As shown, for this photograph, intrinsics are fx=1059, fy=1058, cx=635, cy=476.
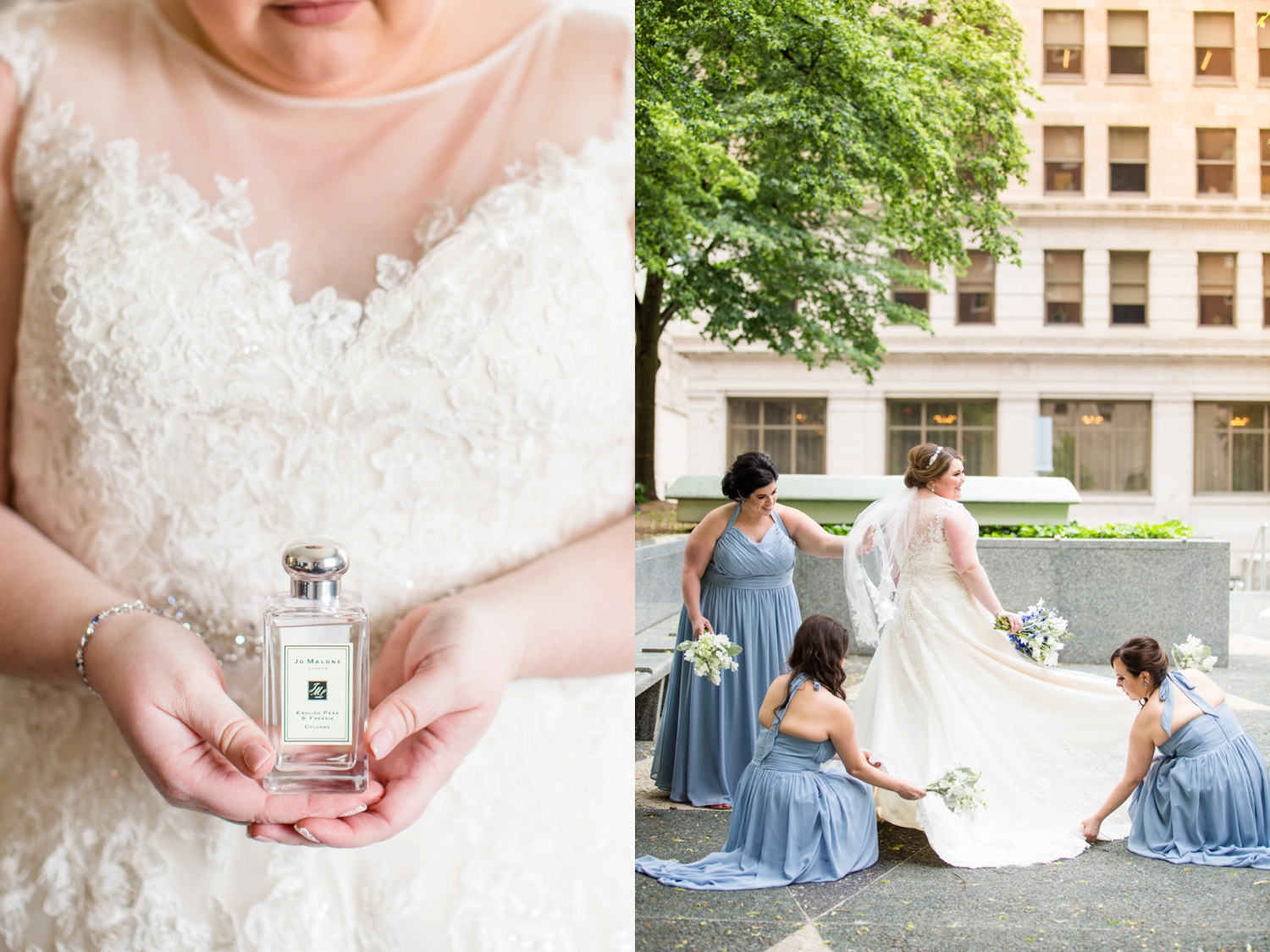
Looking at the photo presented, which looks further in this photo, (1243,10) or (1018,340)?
(1018,340)

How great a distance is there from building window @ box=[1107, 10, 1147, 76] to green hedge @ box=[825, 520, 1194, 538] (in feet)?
24.0

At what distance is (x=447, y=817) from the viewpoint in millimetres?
2342

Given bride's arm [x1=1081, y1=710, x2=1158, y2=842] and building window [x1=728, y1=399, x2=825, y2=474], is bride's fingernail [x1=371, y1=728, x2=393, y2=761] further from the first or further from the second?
building window [x1=728, y1=399, x2=825, y2=474]

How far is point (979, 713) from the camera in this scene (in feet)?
16.2

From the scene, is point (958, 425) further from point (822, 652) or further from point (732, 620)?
point (822, 652)

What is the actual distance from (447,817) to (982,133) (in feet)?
41.0

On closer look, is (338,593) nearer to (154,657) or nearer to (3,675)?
(154,657)

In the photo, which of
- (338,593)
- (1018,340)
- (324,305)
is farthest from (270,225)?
(1018,340)

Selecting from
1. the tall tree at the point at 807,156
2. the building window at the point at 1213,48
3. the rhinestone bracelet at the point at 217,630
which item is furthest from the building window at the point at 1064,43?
the rhinestone bracelet at the point at 217,630

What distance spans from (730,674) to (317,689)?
11.4 ft

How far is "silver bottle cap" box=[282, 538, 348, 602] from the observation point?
1.97 meters

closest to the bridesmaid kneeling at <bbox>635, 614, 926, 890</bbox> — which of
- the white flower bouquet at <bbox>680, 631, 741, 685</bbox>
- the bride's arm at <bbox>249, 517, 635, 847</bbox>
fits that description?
the white flower bouquet at <bbox>680, 631, 741, 685</bbox>

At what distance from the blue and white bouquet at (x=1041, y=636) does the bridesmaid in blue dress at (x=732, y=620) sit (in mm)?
924

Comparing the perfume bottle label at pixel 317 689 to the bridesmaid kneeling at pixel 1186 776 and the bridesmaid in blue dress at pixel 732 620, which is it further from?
the bridesmaid kneeling at pixel 1186 776
